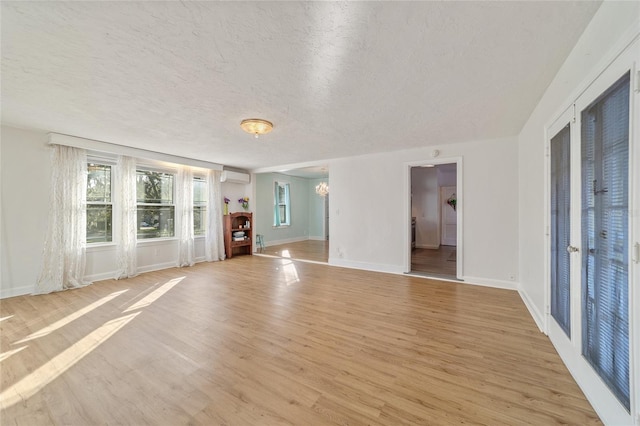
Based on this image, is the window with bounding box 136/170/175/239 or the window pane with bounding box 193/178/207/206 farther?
the window pane with bounding box 193/178/207/206

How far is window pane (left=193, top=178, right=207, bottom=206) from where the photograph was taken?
20.6ft

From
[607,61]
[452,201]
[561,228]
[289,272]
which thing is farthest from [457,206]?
[452,201]

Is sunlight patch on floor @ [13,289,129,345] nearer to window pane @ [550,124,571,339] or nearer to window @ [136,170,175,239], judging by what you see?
window @ [136,170,175,239]

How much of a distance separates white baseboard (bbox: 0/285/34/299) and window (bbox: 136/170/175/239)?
1735 mm

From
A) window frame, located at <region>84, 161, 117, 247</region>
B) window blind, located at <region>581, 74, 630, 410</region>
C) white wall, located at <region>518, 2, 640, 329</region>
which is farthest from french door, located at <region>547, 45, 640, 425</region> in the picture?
window frame, located at <region>84, 161, 117, 247</region>

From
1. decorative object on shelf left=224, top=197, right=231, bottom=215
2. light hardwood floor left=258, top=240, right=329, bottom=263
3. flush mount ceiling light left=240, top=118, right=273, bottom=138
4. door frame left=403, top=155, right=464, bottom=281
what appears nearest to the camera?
flush mount ceiling light left=240, top=118, right=273, bottom=138

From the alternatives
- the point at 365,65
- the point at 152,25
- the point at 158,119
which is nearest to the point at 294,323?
the point at 365,65

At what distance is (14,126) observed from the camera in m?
3.58

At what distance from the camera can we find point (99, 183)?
4602mm

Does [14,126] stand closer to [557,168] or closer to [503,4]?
[503,4]

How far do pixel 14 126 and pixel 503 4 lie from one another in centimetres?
595

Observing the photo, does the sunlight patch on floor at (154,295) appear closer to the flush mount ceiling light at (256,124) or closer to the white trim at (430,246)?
the flush mount ceiling light at (256,124)

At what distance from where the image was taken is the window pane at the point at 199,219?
627 cm

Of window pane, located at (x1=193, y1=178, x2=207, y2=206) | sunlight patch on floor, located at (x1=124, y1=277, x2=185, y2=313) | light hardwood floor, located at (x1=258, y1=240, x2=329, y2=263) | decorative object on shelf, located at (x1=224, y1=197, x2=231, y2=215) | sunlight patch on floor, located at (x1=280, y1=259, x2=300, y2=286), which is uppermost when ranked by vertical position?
window pane, located at (x1=193, y1=178, x2=207, y2=206)
